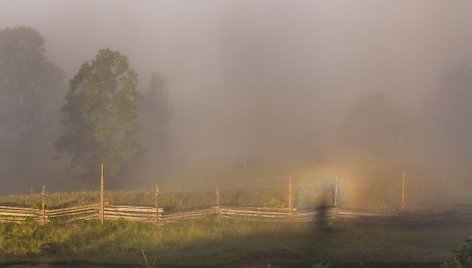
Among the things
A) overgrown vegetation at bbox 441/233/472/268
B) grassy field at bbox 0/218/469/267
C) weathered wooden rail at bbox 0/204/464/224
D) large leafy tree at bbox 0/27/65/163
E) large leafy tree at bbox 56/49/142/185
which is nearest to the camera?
overgrown vegetation at bbox 441/233/472/268

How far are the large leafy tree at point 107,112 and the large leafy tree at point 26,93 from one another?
23.9m

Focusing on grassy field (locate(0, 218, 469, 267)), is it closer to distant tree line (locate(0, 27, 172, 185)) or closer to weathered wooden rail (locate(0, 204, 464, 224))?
weathered wooden rail (locate(0, 204, 464, 224))

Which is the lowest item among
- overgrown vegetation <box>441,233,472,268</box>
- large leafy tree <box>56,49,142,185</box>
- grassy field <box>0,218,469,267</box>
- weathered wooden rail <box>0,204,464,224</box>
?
grassy field <box>0,218,469,267</box>

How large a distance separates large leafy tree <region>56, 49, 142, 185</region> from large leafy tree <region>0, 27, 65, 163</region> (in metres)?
23.9

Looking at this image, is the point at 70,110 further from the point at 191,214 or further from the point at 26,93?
the point at 26,93

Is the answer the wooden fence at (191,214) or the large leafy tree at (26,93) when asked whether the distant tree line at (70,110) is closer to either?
the large leafy tree at (26,93)

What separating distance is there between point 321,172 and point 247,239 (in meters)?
26.7

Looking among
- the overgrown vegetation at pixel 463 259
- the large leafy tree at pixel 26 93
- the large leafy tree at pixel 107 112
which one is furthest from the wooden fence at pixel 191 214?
the large leafy tree at pixel 26 93

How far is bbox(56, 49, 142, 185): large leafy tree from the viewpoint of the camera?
154 feet

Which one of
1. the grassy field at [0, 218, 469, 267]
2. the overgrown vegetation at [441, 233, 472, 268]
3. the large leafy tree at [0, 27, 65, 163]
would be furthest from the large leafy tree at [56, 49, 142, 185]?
the overgrown vegetation at [441, 233, 472, 268]

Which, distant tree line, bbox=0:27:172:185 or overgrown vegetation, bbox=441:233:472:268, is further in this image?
distant tree line, bbox=0:27:172:185

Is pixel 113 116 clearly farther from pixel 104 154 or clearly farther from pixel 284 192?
pixel 284 192

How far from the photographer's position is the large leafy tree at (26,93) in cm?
7106

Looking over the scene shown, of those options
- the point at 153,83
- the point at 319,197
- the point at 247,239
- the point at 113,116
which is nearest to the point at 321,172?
the point at 319,197
